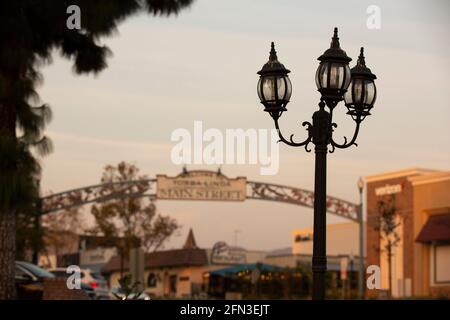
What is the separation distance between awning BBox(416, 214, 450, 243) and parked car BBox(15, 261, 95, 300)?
23269mm

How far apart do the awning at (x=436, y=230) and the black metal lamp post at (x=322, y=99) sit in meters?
32.4

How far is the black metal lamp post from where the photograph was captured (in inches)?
441

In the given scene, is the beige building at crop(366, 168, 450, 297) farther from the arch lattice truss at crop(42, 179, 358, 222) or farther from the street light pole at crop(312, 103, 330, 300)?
the street light pole at crop(312, 103, 330, 300)

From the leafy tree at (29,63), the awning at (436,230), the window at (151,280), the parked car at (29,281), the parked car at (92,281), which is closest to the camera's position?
the leafy tree at (29,63)

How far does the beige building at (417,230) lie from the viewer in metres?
44.7

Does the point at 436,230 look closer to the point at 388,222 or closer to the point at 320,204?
the point at 388,222

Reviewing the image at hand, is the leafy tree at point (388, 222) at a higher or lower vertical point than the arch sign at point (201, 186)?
lower

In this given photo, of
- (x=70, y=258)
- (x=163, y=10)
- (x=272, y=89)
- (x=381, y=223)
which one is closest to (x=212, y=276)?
(x=381, y=223)

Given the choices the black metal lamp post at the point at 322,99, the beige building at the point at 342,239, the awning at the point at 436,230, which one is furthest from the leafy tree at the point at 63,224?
the black metal lamp post at the point at 322,99

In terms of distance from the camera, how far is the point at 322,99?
37.7ft

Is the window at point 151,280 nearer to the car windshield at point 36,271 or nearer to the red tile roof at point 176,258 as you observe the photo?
the red tile roof at point 176,258

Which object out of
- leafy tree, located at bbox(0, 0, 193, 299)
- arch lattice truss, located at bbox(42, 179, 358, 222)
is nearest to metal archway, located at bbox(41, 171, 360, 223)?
arch lattice truss, located at bbox(42, 179, 358, 222)

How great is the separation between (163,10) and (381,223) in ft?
98.3
